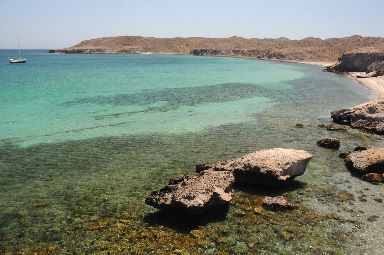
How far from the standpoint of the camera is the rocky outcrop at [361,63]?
85.9 meters

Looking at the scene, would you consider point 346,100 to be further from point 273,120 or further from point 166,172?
point 166,172

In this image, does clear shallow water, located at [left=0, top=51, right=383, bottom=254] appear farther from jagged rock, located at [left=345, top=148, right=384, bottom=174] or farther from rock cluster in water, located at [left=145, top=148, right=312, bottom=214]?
jagged rock, located at [left=345, top=148, right=384, bottom=174]

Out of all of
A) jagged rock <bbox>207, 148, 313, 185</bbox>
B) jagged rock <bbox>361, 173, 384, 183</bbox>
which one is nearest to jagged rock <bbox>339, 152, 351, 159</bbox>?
jagged rock <bbox>361, 173, 384, 183</bbox>

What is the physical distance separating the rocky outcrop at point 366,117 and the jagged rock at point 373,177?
11848mm

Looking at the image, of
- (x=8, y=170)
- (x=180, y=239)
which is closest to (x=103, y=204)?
(x=180, y=239)

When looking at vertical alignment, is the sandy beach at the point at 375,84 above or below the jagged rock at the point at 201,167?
above

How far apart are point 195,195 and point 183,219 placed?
1.22m

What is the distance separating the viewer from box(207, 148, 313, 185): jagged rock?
2008 cm

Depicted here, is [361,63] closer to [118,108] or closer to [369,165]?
[118,108]

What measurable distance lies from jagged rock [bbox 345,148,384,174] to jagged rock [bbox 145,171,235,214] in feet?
28.7

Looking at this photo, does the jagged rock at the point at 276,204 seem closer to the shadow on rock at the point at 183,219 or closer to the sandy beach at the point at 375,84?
the shadow on rock at the point at 183,219

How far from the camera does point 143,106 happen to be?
1845 inches

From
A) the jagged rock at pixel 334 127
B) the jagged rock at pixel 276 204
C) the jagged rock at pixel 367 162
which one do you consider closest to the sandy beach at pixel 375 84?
the jagged rock at pixel 334 127

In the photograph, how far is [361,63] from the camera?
93.1 m
